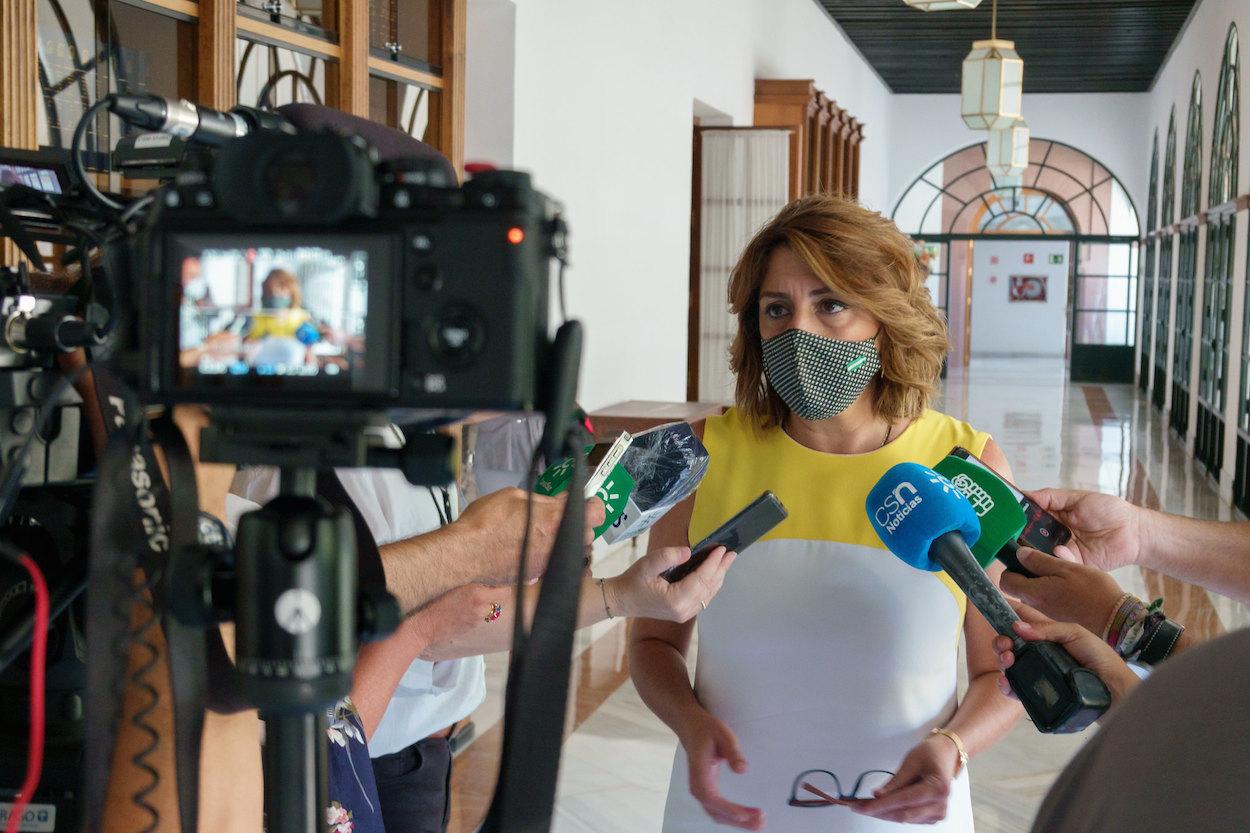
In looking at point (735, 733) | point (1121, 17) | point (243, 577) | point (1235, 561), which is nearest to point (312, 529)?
point (243, 577)

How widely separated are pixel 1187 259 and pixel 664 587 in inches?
523

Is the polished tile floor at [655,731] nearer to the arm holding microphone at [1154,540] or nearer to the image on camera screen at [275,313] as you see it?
the arm holding microphone at [1154,540]

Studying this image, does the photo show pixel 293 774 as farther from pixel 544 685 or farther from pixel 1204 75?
pixel 1204 75

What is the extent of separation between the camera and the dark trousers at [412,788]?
1863mm

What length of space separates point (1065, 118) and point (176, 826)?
64.6 ft

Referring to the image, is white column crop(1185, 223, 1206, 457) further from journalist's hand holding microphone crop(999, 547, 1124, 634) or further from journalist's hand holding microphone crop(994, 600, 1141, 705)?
journalist's hand holding microphone crop(994, 600, 1141, 705)

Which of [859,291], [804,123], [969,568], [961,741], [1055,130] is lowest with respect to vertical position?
[961,741]

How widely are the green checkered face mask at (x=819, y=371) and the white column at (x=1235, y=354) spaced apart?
784 cm

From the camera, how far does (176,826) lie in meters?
0.94

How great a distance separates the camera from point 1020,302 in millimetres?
25219

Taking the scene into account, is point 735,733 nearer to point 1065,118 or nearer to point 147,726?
point 147,726

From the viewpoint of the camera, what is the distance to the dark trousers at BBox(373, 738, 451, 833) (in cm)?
186

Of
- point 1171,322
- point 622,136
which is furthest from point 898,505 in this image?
point 1171,322

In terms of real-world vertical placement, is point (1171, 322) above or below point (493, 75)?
below
